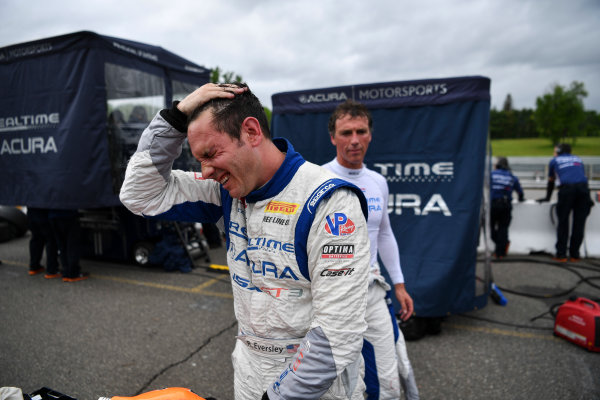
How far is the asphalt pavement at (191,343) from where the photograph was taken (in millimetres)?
3072

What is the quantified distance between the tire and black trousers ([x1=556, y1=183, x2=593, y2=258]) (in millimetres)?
7508

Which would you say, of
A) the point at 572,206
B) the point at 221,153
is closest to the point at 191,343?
the point at 221,153

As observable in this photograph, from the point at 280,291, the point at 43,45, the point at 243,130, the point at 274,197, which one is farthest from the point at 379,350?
the point at 43,45

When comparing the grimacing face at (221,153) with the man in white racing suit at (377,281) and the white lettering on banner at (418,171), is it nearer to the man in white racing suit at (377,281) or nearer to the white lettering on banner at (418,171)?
the man in white racing suit at (377,281)

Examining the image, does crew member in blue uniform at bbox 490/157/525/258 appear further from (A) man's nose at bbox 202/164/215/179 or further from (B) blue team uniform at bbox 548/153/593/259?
(A) man's nose at bbox 202/164/215/179

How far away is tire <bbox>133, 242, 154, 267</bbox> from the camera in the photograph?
6.46 meters

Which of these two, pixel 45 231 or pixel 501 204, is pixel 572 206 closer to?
pixel 501 204

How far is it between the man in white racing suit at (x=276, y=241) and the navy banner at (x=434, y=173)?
9.21 ft

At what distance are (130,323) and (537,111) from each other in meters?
79.0

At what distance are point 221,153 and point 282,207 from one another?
29 centimetres

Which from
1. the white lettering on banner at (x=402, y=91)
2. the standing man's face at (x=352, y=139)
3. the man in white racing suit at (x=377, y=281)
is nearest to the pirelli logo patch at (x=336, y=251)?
the man in white racing suit at (x=377, y=281)

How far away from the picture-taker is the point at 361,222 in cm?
124

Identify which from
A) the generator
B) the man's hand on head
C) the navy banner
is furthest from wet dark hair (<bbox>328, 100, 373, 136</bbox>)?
the generator

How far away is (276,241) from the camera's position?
4.23ft
